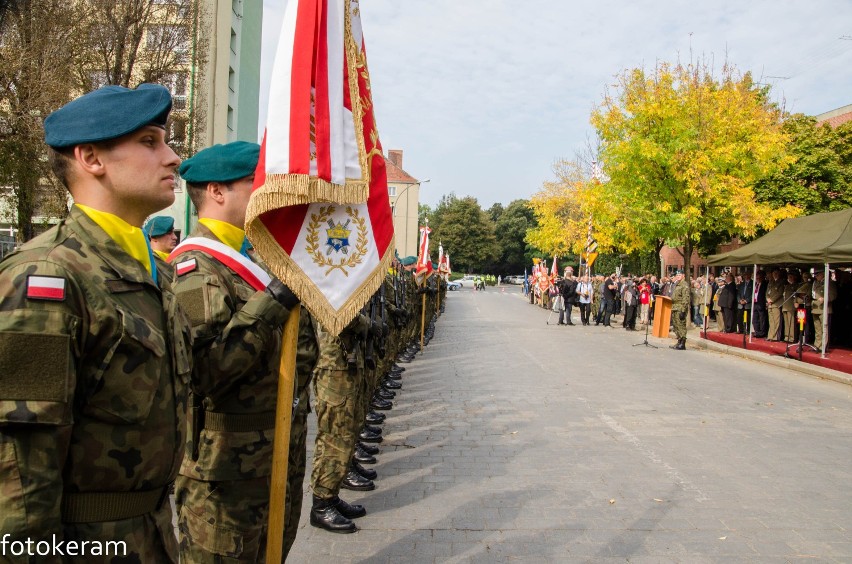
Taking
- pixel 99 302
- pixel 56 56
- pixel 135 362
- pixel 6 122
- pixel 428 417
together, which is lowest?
pixel 428 417

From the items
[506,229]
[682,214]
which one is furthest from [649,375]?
[506,229]

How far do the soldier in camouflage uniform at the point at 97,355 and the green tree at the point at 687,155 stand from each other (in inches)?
811

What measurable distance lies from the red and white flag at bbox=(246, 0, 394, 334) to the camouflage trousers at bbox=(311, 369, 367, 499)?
195 cm

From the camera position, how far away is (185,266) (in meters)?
2.63

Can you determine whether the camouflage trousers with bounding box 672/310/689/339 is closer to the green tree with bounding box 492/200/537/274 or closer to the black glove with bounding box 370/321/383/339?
the black glove with bounding box 370/321/383/339

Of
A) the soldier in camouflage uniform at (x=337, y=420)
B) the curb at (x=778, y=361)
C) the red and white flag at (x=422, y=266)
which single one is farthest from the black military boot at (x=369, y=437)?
the curb at (x=778, y=361)

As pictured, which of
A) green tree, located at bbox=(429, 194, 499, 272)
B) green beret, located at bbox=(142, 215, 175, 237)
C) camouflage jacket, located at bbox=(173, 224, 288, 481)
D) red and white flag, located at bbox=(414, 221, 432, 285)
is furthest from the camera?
green tree, located at bbox=(429, 194, 499, 272)

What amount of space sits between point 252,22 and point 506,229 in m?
63.8

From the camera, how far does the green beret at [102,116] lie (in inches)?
69.9

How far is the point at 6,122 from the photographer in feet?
41.1

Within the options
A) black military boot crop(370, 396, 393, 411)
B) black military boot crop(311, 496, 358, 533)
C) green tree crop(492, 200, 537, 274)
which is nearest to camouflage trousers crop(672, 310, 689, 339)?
black military boot crop(370, 396, 393, 411)

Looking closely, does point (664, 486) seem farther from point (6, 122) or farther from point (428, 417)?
point (6, 122)

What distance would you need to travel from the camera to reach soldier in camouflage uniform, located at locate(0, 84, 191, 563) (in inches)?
58.7

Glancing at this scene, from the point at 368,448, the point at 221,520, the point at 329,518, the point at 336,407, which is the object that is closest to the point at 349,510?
the point at 329,518
